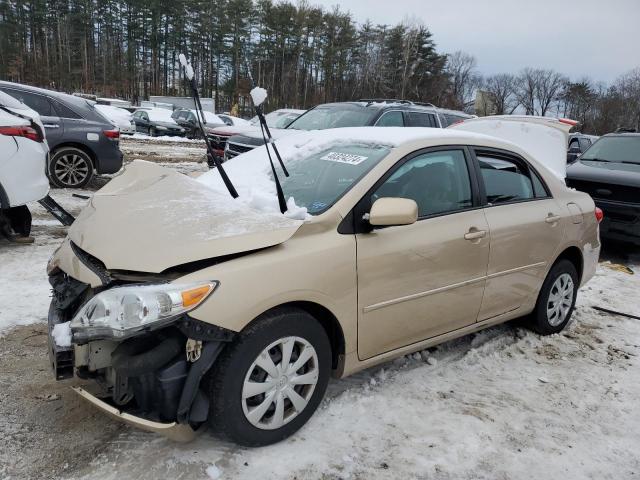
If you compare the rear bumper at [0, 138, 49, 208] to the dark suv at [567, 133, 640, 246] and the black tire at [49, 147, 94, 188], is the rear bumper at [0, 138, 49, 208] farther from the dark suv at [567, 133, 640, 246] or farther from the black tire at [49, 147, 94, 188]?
the dark suv at [567, 133, 640, 246]

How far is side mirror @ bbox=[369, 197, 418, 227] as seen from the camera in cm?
280

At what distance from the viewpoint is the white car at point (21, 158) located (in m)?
5.18

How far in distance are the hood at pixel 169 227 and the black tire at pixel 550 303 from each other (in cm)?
250

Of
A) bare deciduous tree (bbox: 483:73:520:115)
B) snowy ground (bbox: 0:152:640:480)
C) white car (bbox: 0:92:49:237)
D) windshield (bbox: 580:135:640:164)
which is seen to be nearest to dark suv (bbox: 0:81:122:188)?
white car (bbox: 0:92:49:237)

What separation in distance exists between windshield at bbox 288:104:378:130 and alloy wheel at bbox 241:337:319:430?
6813 mm

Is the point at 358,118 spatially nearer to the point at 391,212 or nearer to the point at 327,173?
the point at 327,173

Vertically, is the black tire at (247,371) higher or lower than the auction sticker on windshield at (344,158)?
lower

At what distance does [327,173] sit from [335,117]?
6425 millimetres

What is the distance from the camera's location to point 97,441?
2.66 m

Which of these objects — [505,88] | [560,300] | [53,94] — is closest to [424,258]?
[560,300]

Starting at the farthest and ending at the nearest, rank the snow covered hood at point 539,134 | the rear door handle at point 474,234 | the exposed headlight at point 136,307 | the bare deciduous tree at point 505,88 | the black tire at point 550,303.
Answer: the bare deciduous tree at point 505,88
the snow covered hood at point 539,134
the black tire at point 550,303
the rear door handle at point 474,234
the exposed headlight at point 136,307

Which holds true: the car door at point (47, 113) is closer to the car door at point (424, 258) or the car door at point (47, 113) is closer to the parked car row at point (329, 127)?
the parked car row at point (329, 127)

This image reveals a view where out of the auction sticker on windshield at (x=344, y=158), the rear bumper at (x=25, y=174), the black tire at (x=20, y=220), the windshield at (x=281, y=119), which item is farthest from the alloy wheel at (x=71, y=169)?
the auction sticker on windshield at (x=344, y=158)

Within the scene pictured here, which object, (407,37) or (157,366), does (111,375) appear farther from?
(407,37)
